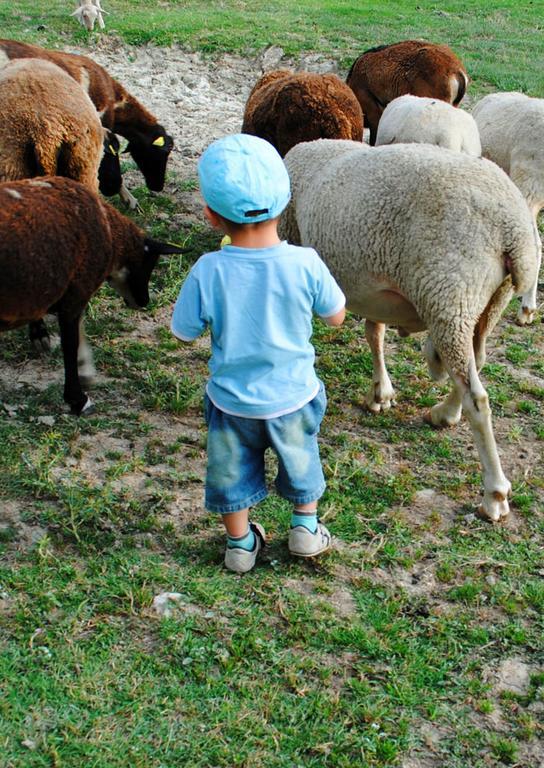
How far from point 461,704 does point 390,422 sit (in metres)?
2.28

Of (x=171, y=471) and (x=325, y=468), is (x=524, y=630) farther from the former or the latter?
(x=171, y=471)

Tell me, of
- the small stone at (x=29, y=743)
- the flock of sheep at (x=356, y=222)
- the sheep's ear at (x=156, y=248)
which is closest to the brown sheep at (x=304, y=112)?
the flock of sheep at (x=356, y=222)

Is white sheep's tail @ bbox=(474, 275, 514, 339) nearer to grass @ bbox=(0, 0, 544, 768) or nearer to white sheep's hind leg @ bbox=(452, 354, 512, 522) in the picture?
white sheep's hind leg @ bbox=(452, 354, 512, 522)

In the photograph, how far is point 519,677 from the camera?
3.38 meters

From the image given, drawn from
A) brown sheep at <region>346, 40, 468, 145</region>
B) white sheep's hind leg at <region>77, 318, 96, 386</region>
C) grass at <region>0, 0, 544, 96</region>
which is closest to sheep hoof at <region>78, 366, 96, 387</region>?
white sheep's hind leg at <region>77, 318, 96, 386</region>

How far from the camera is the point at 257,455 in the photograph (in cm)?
369

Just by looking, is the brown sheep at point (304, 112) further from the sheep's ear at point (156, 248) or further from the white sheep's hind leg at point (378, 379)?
the white sheep's hind leg at point (378, 379)

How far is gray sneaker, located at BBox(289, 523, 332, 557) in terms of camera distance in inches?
152

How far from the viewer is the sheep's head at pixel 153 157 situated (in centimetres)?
865

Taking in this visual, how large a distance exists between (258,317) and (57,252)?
6.57ft

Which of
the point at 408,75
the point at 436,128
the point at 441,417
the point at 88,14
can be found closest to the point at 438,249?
the point at 441,417

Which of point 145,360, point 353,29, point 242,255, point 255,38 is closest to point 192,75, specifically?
point 255,38

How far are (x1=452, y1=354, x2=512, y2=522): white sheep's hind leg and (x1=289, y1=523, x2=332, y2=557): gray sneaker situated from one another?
969 millimetres

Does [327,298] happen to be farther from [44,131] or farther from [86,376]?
[44,131]
